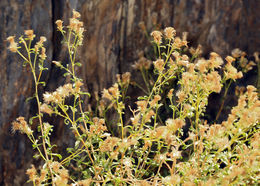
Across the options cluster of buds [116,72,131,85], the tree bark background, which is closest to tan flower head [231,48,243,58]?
the tree bark background

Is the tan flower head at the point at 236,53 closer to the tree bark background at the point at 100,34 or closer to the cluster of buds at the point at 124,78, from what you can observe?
the tree bark background at the point at 100,34

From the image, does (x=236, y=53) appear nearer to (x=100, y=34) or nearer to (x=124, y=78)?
(x=124, y=78)

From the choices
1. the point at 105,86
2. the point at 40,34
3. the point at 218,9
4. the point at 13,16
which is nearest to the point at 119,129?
the point at 105,86

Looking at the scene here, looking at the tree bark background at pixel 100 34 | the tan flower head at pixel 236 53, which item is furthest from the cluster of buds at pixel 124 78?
the tan flower head at pixel 236 53

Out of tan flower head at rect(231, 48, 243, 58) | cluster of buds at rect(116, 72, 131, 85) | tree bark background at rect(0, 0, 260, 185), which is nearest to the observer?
tree bark background at rect(0, 0, 260, 185)

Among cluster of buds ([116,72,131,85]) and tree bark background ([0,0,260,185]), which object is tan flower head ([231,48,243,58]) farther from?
cluster of buds ([116,72,131,85])

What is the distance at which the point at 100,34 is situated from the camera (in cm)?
351

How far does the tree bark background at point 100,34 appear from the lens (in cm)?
306

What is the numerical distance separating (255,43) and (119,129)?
1898 mm

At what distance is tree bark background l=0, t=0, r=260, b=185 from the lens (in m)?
3.06

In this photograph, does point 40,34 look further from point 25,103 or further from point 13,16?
point 25,103

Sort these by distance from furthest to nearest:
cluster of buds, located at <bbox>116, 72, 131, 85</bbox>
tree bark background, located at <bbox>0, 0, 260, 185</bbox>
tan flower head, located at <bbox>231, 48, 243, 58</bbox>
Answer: tan flower head, located at <bbox>231, 48, 243, 58</bbox> < cluster of buds, located at <bbox>116, 72, 131, 85</bbox> < tree bark background, located at <bbox>0, 0, 260, 185</bbox>

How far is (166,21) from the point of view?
3934mm

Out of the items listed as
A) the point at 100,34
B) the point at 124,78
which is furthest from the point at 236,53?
the point at 100,34
